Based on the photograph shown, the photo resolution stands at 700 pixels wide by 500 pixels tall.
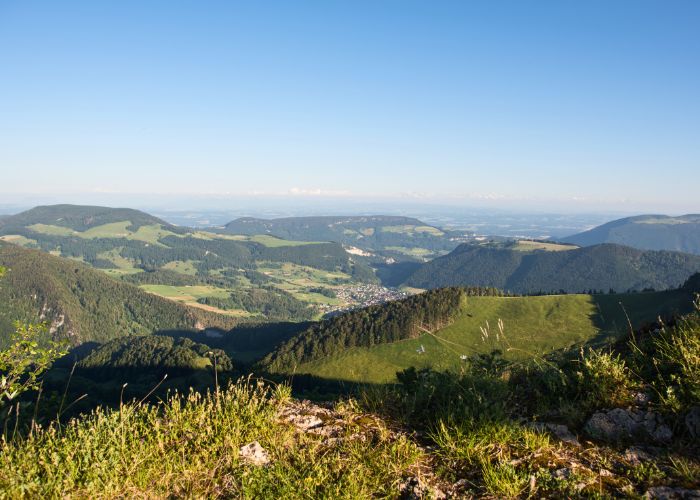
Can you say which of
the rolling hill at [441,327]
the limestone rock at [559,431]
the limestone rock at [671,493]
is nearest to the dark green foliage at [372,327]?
the rolling hill at [441,327]

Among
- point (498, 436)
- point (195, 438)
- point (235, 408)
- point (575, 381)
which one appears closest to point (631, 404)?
point (575, 381)

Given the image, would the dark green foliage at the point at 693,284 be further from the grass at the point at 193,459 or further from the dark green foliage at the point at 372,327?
the grass at the point at 193,459

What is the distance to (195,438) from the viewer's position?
587 centimetres

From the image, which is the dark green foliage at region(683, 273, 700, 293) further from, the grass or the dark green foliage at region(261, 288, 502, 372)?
the grass

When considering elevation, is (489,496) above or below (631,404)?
below

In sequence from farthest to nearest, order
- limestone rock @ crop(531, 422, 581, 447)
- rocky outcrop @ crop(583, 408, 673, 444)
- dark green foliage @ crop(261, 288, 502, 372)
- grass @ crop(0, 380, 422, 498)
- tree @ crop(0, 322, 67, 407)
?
dark green foliage @ crop(261, 288, 502, 372) < tree @ crop(0, 322, 67, 407) < limestone rock @ crop(531, 422, 581, 447) < rocky outcrop @ crop(583, 408, 673, 444) < grass @ crop(0, 380, 422, 498)

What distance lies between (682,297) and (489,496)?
191 meters

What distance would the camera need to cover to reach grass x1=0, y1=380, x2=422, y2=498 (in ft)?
15.7

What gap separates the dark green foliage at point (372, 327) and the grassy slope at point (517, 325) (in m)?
4.24

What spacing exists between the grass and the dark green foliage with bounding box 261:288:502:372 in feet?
465

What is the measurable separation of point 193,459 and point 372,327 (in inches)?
6246

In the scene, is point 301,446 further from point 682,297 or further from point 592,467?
point 682,297

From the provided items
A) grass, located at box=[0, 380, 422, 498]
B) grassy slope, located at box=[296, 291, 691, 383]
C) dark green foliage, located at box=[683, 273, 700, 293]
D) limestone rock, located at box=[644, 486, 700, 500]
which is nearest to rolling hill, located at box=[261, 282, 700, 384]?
grassy slope, located at box=[296, 291, 691, 383]

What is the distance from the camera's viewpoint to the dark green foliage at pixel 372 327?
153500 millimetres
